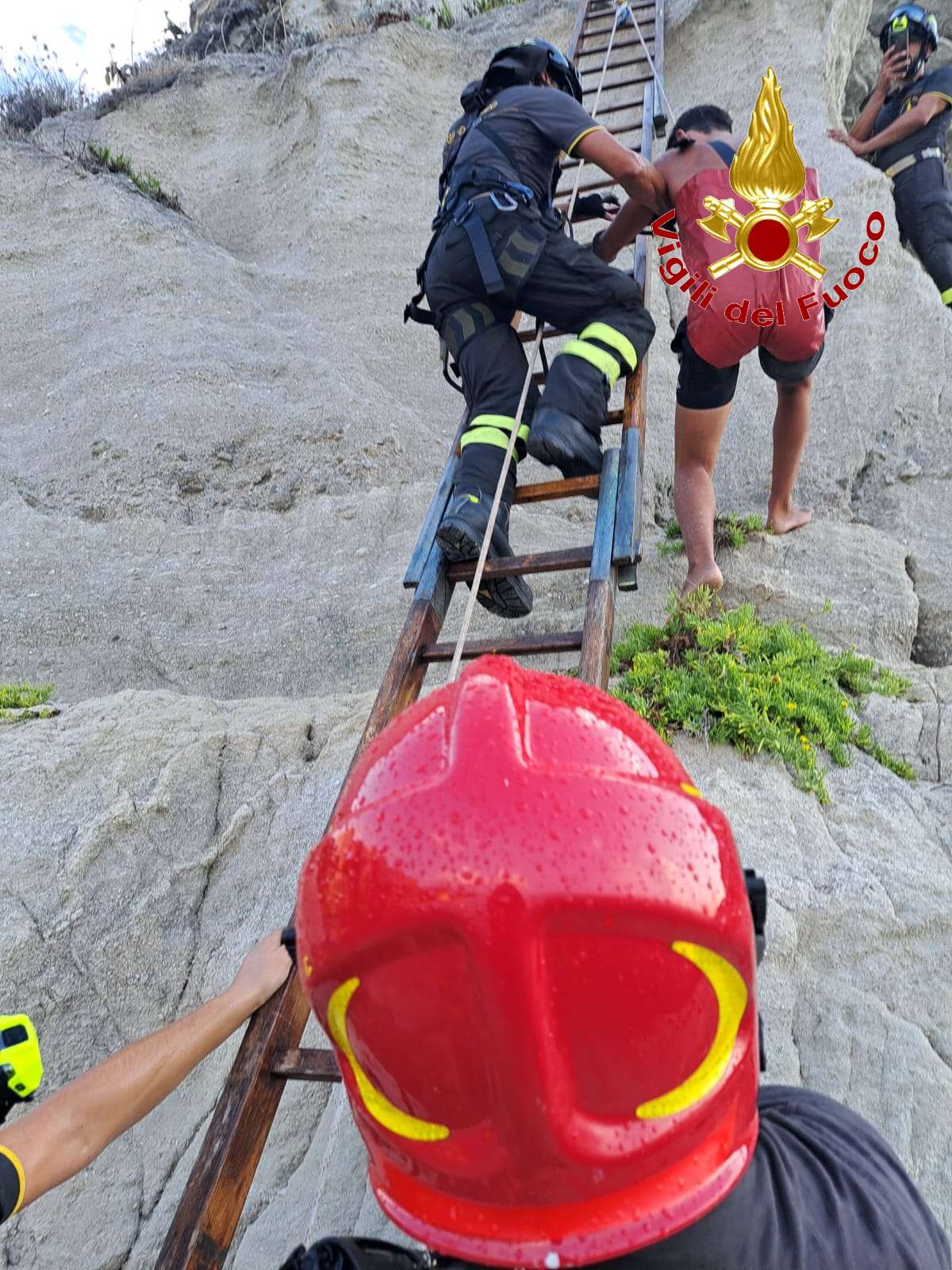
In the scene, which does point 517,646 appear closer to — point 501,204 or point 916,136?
point 501,204

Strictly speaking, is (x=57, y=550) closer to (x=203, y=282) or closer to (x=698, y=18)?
(x=203, y=282)

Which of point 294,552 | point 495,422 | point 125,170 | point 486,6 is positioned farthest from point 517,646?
point 486,6

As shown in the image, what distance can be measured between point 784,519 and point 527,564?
2.21m

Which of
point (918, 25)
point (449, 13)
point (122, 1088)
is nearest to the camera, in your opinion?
point (122, 1088)

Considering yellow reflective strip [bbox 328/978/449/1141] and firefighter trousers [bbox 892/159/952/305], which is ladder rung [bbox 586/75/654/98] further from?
yellow reflective strip [bbox 328/978/449/1141]

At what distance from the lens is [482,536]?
9.98ft

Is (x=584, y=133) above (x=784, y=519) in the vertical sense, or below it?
above

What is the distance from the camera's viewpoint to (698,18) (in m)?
8.55

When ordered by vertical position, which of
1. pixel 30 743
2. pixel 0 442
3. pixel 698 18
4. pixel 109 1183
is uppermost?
pixel 698 18

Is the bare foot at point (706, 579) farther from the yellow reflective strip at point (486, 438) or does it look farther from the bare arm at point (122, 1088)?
the bare arm at point (122, 1088)

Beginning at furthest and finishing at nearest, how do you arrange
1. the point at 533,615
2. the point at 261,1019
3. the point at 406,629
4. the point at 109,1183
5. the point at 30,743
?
the point at 533,615 < the point at 30,743 < the point at 406,629 < the point at 109,1183 < the point at 261,1019

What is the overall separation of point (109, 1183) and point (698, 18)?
33.6 ft

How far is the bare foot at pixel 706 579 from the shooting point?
388 cm

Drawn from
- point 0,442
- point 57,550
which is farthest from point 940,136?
point 0,442
